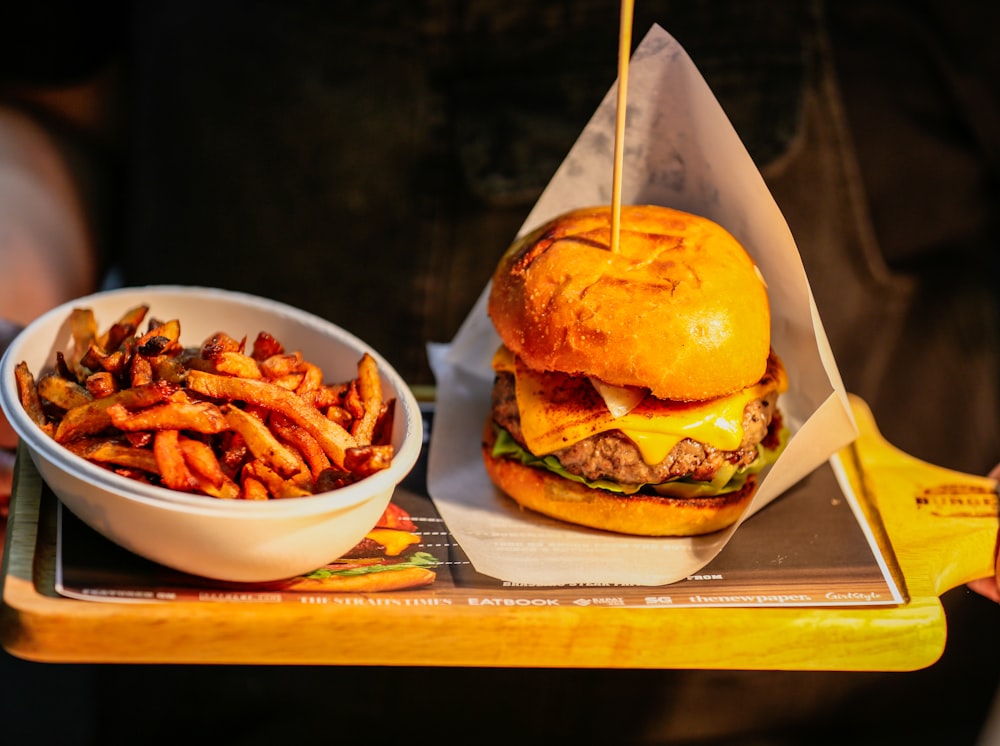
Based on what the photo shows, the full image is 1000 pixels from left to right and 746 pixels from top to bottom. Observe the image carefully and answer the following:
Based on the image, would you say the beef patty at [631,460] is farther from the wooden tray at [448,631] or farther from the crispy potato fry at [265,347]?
the crispy potato fry at [265,347]

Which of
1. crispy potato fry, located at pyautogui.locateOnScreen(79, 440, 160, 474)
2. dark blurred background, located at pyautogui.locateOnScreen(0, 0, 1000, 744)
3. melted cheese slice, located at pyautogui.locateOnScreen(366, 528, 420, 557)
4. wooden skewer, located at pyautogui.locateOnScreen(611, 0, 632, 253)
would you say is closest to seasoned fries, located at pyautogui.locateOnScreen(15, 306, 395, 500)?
crispy potato fry, located at pyautogui.locateOnScreen(79, 440, 160, 474)

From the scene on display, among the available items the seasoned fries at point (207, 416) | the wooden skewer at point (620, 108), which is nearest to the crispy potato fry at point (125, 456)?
the seasoned fries at point (207, 416)

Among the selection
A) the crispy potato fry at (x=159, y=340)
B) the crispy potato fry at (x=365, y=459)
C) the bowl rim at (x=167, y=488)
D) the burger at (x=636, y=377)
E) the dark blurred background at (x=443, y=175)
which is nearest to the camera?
the bowl rim at (x=167, y=488)

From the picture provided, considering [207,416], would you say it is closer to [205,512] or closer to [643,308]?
[205,512]

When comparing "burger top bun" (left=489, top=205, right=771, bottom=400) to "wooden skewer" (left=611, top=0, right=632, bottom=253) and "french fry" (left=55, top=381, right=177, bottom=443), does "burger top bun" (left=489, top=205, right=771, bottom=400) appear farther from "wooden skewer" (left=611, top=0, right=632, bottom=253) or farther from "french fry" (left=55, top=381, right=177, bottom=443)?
"french fry" (left=55, top=381, right=177, bottom=443)

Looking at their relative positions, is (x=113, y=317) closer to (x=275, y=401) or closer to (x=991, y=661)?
(x=275, y=401)

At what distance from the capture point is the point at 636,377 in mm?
1745

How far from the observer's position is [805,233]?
9.27ft

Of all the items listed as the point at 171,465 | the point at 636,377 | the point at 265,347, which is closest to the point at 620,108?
the point at 636,377

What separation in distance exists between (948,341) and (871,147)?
66 cm

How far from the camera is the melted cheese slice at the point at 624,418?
1.80 metres

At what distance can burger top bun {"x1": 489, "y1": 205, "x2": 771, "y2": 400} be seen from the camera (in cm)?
174

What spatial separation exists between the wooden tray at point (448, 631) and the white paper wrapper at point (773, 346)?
0.38 ft

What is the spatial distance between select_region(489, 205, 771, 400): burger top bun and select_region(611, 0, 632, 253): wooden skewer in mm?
58
